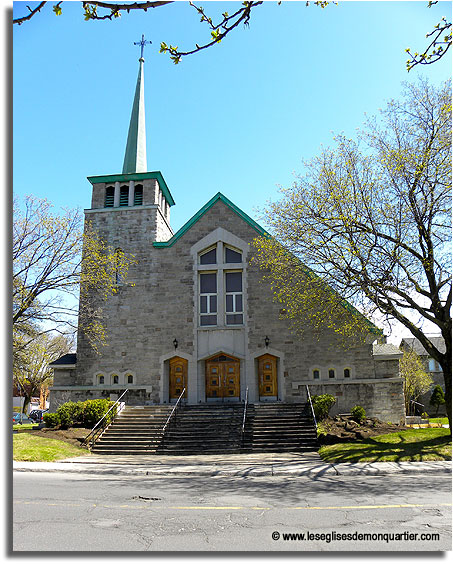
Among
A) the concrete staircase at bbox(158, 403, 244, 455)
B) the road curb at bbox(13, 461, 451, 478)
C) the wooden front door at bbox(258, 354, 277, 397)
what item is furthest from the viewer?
the wooden front door at bbox(258, 354, 277, 397)

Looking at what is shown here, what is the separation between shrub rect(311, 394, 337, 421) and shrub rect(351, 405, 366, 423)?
41.0 inches

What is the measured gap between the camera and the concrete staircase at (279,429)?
16.7 m

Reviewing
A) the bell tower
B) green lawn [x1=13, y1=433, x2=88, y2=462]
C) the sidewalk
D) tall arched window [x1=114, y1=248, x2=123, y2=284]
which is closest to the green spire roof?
the bell tower

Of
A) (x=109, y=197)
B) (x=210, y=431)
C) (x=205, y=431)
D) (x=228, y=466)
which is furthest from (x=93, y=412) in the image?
(x=109, y=197)

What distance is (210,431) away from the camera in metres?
18.2

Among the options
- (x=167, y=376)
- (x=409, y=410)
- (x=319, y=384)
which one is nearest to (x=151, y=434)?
(x=167, y=376)

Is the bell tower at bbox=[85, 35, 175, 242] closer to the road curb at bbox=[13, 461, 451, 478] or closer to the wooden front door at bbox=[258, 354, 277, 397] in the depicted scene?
the wooden front door at bbox=[258, 354, 277, 397]

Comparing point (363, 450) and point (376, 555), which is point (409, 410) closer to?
point (363, 450)

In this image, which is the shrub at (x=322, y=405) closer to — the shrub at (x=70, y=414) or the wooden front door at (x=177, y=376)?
the wooden front door at (x=177, y=376)

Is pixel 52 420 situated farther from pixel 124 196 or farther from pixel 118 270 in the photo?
pixel 124 196

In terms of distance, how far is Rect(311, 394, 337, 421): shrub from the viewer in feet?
62.1

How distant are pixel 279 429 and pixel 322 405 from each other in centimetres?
217

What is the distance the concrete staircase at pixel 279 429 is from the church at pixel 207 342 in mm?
1362

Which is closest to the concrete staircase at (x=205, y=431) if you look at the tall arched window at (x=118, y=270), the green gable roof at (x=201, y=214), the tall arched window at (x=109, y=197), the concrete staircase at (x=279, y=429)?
the concrete staircase at (x=279, y=429)
